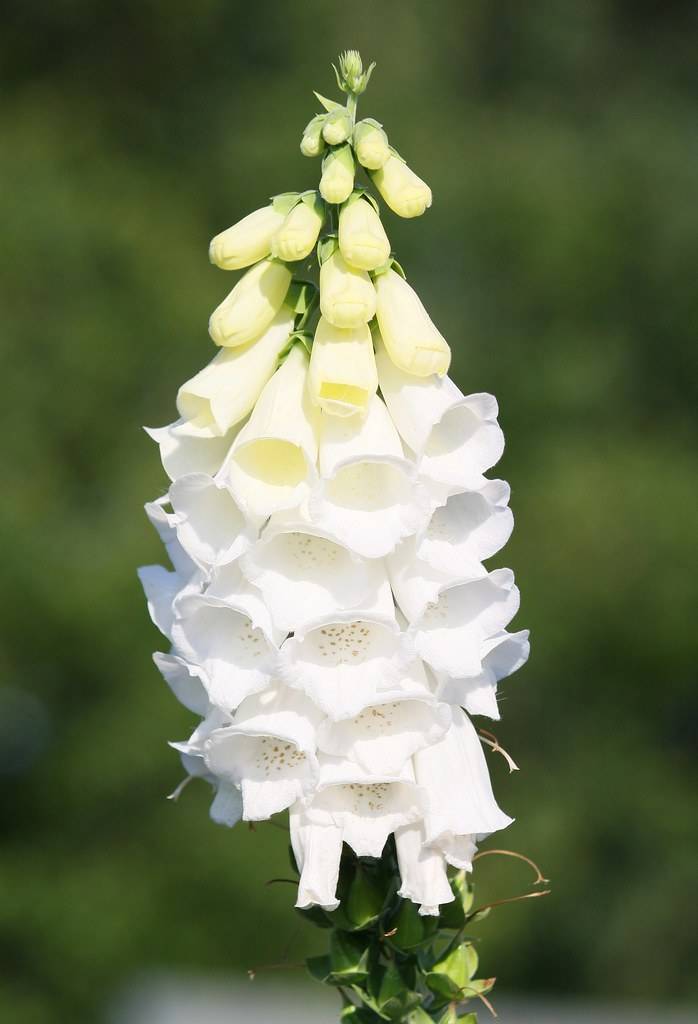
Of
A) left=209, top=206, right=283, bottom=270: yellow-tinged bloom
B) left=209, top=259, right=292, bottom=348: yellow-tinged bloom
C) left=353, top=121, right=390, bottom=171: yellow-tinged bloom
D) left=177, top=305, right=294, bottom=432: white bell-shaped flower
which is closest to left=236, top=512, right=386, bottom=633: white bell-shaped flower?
left=177, top=305, right=294, bottom=432: white bell-shaped flower

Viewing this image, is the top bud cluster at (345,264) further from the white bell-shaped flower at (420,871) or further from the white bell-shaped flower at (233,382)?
the white bell-shaped flower at (420,871)

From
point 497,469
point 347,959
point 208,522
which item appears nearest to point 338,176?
point 208,522

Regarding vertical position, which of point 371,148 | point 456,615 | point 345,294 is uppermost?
point 371,148

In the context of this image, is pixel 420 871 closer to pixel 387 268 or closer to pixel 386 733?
pixel 386 733

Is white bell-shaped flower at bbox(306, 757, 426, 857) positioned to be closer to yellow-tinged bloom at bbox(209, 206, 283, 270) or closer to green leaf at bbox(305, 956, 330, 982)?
green leaf at bbox(305, 956, 330, 982)

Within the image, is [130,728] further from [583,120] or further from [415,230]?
[583,120]

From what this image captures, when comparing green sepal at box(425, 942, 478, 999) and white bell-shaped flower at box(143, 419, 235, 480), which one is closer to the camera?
green sepal at box(425, 942, 478, 999)

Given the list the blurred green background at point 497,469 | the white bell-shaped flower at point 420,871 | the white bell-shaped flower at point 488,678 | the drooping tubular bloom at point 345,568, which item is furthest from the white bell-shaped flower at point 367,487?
the blurred green background at point 497,469
